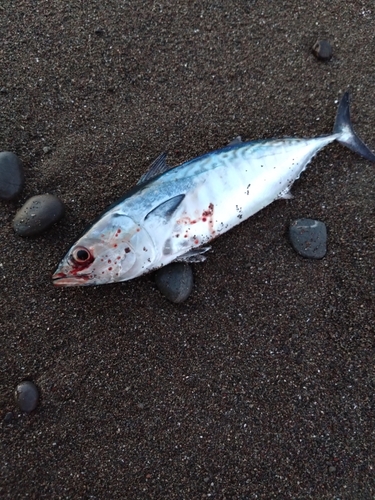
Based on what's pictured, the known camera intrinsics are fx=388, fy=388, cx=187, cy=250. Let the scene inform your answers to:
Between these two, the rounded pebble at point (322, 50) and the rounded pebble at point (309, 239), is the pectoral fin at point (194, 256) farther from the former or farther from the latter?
the rounded pebble at point (322, 50)

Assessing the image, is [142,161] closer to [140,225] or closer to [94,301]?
[140,225]

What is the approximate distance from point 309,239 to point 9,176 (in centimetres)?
198

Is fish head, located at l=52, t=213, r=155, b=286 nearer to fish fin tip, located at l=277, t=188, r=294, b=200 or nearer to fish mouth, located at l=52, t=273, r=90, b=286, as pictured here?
fish mouth, located at l=52, t=273, r=90, b=286

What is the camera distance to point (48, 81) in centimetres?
263

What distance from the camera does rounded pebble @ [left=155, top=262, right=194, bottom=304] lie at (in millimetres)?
2410

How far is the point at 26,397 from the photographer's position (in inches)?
91.3

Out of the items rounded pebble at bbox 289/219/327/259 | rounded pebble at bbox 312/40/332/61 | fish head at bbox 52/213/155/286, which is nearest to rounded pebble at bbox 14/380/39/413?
fish head at bbox 52/213/155/286

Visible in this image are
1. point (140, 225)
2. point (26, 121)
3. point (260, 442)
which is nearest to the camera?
point (140, 225)

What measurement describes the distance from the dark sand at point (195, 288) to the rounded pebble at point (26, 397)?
0.06 m

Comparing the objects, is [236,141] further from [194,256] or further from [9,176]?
[9,176]

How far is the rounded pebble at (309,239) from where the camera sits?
Answer: 2.54 meters

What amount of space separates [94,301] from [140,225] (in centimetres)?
62

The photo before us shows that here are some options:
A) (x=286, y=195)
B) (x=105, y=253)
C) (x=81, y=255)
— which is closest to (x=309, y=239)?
(x=286, y=195)

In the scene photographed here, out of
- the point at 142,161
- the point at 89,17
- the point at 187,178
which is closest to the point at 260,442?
the point at 187,178
